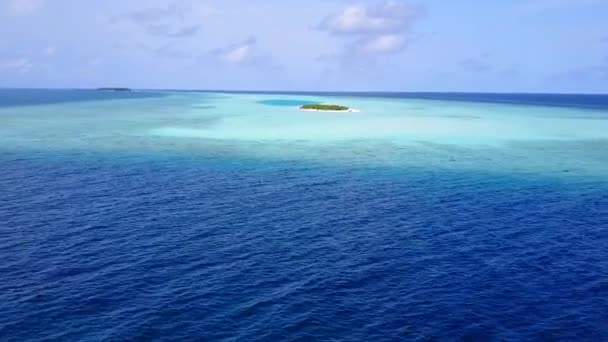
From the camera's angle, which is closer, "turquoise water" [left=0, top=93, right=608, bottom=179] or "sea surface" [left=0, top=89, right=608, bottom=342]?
"sea surface" [left=0, top=89, right=608, bottom=342]

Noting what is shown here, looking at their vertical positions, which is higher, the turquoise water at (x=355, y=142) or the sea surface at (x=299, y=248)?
the turquoise water at (x=355, y=142)

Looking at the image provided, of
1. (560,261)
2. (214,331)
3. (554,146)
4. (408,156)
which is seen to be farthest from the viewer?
(554,146)

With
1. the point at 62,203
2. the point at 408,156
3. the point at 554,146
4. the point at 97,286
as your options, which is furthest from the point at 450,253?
the point at 554,146

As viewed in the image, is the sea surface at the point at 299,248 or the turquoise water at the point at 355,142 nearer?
the sea surface at the point at 299,248

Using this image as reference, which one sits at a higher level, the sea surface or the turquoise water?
the turquoise water

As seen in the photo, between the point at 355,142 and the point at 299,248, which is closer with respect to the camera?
the point at 299,248

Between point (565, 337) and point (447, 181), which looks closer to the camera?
point (565, 337)

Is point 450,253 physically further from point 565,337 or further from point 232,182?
point 232,182

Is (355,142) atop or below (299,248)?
atop
